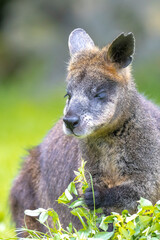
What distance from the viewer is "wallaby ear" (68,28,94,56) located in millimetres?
5715

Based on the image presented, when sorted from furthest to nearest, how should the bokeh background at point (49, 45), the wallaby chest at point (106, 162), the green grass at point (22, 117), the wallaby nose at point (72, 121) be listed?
the bokeh background at point (49, 45)
the green grass at point (22, 117)
the wallaby chest at point (106, 162)
the wallaby nose at point (72, 121)

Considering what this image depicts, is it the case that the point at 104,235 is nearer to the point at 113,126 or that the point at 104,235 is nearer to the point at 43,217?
the point at 43,217

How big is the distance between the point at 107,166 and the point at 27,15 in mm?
12859

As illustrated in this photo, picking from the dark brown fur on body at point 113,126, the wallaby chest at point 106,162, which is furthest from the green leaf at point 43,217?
the wallaby chest at point 106,162

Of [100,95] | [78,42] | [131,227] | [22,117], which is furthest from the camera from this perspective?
[22,117]

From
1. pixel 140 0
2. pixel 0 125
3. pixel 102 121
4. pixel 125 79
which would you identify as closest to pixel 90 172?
pixel 102 121

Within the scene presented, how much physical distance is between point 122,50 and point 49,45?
1208 centimetres

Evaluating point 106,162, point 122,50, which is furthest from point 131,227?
point 122,50

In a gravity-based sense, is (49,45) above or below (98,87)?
above

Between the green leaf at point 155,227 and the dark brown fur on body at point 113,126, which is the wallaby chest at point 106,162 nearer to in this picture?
the dark brown fur on body at point 113,126

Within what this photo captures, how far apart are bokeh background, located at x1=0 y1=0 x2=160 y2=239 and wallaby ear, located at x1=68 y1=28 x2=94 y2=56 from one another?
312 inches

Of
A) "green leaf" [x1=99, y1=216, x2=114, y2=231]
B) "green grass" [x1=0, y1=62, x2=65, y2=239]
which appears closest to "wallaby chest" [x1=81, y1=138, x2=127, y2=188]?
"green leaf" [x1=99, y1=216, x2=114, y2=231]

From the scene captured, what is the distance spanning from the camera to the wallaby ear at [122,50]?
523cm

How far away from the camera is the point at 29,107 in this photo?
16.0m
